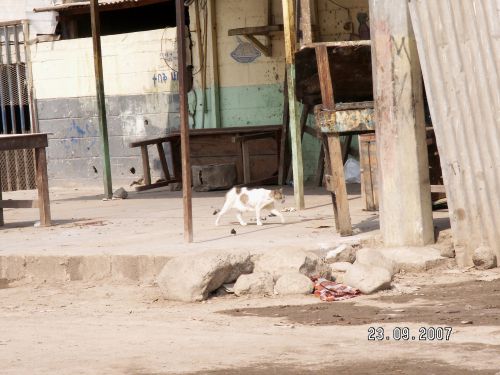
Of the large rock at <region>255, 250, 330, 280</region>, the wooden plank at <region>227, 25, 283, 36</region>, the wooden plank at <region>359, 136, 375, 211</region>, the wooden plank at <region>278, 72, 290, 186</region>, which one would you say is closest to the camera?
the large rock at <region>255, 250, 330, 280</region>

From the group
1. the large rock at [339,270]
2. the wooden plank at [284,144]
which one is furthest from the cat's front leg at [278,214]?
the wooden plank at [284,144]

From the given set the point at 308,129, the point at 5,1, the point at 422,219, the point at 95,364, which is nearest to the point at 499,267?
the point at 422,219

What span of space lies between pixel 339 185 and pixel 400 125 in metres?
1.18

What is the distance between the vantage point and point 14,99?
1855 centimetres

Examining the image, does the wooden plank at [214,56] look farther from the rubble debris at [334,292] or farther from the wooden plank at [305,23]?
the rubble debris at [334,292]

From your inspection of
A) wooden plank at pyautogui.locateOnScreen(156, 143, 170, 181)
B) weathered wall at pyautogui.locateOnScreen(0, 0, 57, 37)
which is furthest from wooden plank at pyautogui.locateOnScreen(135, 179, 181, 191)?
weathered wall at pyautogui.locateOnScreen(0, 0, 57, 37)

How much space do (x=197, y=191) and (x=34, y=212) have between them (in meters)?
2.69

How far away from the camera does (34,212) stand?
14297 millimetres

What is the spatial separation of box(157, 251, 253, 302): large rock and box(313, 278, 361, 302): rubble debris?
2.23ft

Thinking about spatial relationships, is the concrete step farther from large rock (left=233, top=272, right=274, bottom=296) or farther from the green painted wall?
the green painted wall

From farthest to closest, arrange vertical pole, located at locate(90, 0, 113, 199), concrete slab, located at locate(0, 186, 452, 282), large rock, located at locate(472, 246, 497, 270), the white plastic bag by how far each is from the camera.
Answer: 1. the white plastic bag
2. vertical pole, located at locate(90, 0, 113, 199)
3. concrete slab, located at locate(0, 186, 452, 282)
4. large rock, located at locate(472, 246, 497, 270)

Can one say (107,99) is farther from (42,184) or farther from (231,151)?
(42,184)
